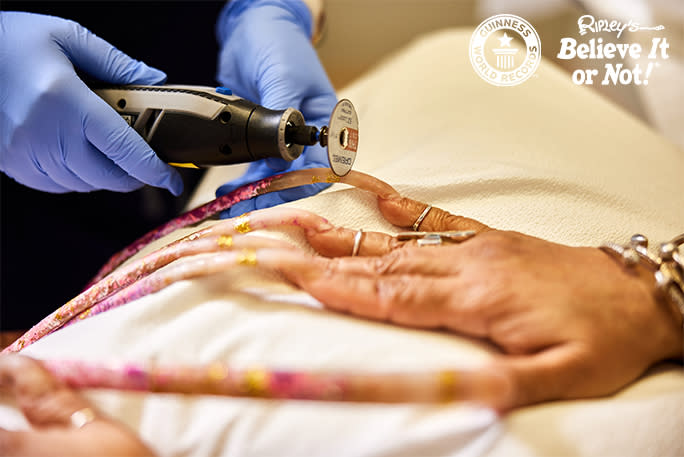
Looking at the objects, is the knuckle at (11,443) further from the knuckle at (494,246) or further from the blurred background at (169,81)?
the blurred background at (169,81)

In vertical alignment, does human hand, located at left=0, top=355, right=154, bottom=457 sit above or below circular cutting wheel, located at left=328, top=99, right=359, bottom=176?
below

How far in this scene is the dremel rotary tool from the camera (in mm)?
639

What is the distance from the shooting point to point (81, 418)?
0.44 meters

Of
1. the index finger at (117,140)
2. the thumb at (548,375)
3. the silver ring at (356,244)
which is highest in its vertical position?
the index finger at (117,140)

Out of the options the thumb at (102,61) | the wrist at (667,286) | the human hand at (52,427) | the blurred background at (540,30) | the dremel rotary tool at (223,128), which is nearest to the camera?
the human hand at (52,427)

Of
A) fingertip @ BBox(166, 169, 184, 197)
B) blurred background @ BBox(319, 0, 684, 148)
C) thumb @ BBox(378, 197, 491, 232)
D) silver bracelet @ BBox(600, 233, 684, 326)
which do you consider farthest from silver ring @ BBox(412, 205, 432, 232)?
blurred background @ BBox(319, 0, 684, 148)

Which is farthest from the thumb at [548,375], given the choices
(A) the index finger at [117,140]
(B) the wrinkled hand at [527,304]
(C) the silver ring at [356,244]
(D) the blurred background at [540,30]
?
(D) the blurred background at [540,30]

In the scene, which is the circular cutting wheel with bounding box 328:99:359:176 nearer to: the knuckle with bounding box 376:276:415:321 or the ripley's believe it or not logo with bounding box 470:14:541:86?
the knuckle with bounding box 376:276:415:321

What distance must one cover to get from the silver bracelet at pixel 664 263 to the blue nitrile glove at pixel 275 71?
1.46 ft

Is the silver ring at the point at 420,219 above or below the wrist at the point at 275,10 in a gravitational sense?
below

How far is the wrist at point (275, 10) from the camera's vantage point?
1018 mm

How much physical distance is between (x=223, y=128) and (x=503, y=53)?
2.35 feet

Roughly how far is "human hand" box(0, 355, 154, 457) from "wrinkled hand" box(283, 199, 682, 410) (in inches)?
9.3

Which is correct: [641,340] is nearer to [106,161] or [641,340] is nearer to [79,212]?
[106,161]
